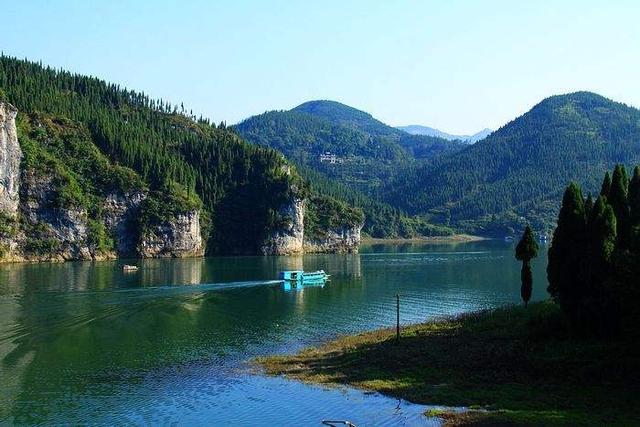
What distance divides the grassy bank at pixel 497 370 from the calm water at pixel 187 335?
150 inches

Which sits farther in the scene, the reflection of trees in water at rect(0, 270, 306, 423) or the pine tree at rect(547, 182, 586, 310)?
the pine tree at rect(547, 182, 586, 310)

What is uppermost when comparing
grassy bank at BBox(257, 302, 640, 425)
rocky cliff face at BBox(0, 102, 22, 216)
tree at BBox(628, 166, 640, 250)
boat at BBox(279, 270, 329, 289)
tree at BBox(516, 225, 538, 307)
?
rocky cliff face at BBox(0, 102, 22, 216)

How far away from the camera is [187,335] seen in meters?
79.2

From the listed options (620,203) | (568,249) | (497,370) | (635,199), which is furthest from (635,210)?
(497,370)

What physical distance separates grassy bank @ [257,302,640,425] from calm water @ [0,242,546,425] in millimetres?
3814

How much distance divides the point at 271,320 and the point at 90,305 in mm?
29019

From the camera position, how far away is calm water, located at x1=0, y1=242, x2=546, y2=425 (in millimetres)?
47250

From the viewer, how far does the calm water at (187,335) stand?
47.2m

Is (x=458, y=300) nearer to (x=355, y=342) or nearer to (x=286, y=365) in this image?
(x=355, y=342)

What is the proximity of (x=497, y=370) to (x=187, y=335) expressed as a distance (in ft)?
132

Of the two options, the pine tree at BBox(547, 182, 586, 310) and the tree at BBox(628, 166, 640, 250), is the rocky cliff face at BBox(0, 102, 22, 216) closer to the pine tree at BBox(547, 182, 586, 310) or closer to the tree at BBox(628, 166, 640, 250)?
the pine tree at BBox(547, 182, 586, 310)

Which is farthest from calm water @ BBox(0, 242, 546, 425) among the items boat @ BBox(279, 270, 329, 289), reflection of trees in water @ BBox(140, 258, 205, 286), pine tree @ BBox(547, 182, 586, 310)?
pine tree @ BBox(547, 182, 586, 310)

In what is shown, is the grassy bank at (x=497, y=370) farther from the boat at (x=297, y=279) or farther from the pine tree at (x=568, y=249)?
the boat at (x=297, y=279)

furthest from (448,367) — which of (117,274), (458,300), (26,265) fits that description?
(26,265)
